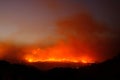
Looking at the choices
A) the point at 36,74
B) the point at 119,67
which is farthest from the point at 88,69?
the point at 36,74

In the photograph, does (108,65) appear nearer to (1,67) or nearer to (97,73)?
(97,73)

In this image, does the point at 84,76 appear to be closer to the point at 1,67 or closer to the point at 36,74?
the point at 36,74

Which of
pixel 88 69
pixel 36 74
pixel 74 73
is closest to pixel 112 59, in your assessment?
pixel 88 69

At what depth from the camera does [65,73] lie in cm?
4978

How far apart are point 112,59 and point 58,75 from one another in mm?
12429

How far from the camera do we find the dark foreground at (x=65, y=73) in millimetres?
40562

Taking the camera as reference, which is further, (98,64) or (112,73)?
(98,64)

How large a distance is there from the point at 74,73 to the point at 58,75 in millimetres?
3479

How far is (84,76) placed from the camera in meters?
47.6

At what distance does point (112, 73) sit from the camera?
152ft

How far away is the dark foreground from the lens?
40562 mm

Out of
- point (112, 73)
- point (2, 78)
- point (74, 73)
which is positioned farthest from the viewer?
point (74, 73)

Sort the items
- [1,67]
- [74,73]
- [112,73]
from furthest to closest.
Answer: [74,73]
[112,73]
[1,67]

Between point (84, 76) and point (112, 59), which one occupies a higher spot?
point (112, 59)
